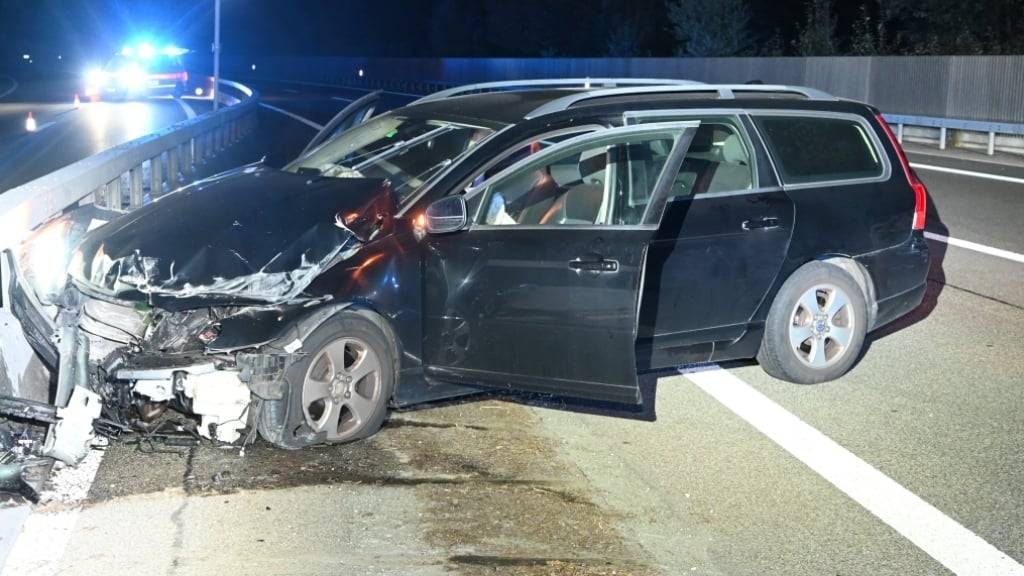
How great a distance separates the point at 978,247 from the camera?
12.5 metres

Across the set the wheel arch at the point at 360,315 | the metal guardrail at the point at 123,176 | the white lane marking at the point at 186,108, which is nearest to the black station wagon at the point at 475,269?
the wheel arch at the point at 360,315

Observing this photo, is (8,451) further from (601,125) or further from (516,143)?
(601,125)

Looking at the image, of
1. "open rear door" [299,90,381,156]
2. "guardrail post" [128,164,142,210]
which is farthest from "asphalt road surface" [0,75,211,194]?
"open rear door" [299,90,381,156]

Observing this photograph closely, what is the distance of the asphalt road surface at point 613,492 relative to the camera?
5035 mm

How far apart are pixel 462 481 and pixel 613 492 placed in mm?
672

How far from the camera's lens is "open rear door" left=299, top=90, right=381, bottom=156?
8992 mm

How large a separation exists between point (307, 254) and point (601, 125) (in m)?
1.75

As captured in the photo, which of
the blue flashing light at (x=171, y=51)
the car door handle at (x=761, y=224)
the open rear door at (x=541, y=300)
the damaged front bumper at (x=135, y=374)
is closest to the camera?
the damaged front bumper at (x=135, y=374)

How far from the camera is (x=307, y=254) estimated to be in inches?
245

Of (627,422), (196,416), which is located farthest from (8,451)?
(627,422)

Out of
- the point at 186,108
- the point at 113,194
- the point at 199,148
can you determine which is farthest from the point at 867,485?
the point at 186,108

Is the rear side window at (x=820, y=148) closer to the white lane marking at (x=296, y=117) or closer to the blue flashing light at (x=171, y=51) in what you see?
the white lane marking at (x=296, y=117)

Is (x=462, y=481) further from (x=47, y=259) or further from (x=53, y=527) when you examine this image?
(x=47, y=259)

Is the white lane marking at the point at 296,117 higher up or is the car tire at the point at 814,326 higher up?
the car tire at the point at 814,326
